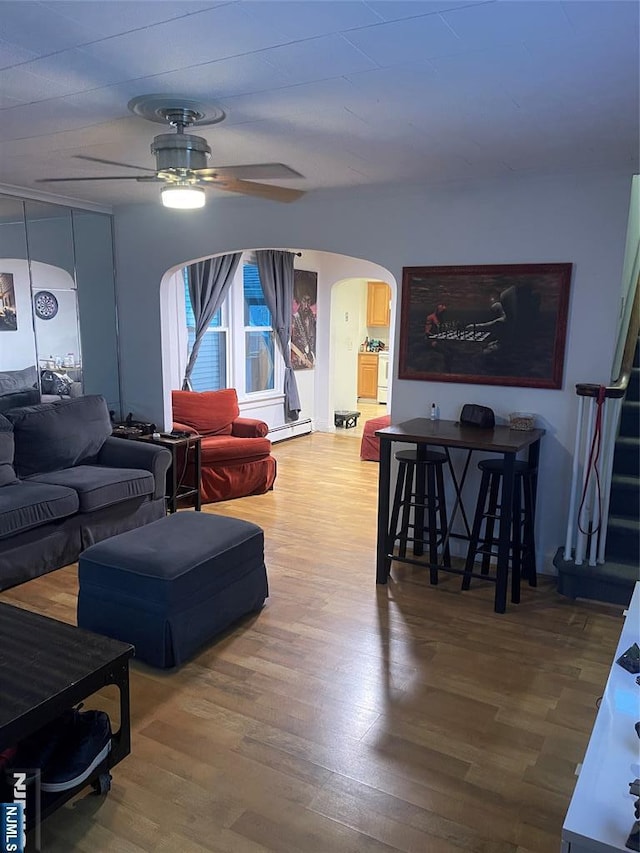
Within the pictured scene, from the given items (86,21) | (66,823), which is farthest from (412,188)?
(66,823)

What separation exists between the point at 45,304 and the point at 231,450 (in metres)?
1.90

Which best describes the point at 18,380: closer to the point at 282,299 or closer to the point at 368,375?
the point at 282,299

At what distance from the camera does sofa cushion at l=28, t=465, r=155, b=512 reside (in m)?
3.94

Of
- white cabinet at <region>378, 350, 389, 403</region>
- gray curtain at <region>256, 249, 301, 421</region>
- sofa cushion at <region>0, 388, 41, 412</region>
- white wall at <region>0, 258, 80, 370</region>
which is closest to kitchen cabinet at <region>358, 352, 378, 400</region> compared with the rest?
white cabinet at <region>378, 350, 389, 403</region>

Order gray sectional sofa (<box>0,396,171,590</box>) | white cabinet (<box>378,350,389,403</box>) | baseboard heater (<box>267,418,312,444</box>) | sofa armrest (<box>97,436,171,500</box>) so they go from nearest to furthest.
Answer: gray sectional sofa (<box>0,396,171,590</box>), sofa armrest (<box>97,436,171,500</box>), baseboard heater (<box>267,418,312,444</box>), white cabinet (<box>378,350,389,403</box>)

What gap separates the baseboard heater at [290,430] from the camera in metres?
7.63

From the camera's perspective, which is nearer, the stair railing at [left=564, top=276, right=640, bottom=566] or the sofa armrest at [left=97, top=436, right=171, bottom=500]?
the stair railing at [left=564, top=276, right=640, bottom=566]

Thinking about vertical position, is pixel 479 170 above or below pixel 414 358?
above

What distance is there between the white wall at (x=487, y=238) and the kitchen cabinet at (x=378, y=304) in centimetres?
587

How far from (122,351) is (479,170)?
11.2 ft

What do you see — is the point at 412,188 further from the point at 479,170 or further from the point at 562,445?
the point at 562,445

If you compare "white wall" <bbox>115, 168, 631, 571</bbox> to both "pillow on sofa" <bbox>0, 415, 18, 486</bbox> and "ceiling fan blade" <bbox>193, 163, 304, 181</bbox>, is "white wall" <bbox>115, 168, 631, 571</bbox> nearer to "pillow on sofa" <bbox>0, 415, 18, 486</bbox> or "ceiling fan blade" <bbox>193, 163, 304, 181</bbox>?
Result: "ceiling fan blade" <bbox>193, 163, 304, 181</bbox>

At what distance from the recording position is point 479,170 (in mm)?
3572

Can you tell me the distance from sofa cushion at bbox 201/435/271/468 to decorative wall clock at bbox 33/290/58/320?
5.37ft
